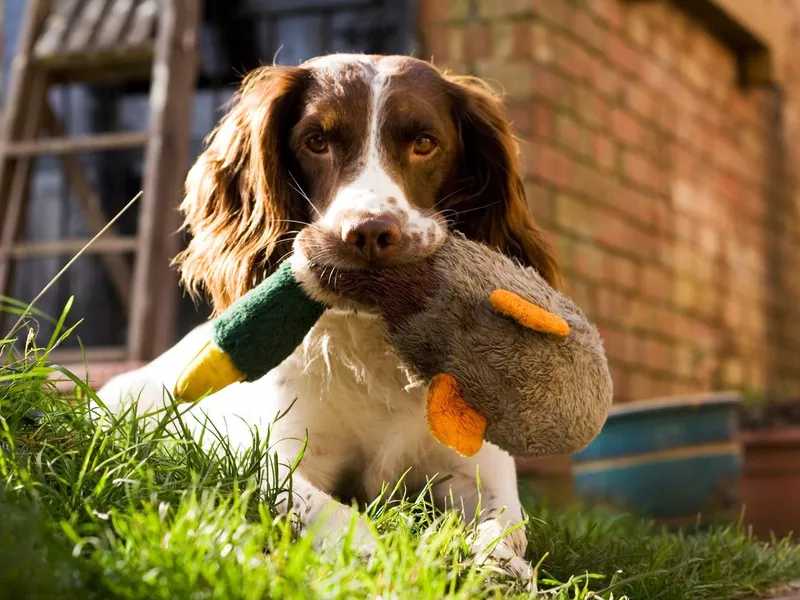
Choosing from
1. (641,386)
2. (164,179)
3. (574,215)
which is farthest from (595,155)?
(164,179)

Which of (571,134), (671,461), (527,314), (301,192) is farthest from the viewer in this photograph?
(571,134)

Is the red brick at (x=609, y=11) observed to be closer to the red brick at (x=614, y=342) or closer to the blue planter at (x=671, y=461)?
the red brick at (x=614, y=342)

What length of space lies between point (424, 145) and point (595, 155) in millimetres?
2940

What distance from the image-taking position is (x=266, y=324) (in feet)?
6.54

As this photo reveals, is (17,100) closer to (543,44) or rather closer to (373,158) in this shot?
(543,44)

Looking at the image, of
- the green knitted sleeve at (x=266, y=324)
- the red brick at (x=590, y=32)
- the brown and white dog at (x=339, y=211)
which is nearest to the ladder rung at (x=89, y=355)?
the brown and white dog at (x=339, y=211)

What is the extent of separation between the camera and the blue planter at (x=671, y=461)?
372 centimetres

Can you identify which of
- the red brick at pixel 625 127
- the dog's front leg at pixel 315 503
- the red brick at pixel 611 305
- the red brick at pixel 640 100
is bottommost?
the red brick at pixel 611 305

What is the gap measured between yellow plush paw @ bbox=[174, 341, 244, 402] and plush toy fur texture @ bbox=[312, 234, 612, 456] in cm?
24

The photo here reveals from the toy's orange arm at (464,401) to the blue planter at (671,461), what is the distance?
6.16ft

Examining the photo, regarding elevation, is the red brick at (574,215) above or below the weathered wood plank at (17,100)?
below

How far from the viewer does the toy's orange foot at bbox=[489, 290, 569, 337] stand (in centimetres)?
188

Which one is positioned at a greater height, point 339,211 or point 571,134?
point 571,134

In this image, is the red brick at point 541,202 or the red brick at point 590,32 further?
the red brick at point 590,32
